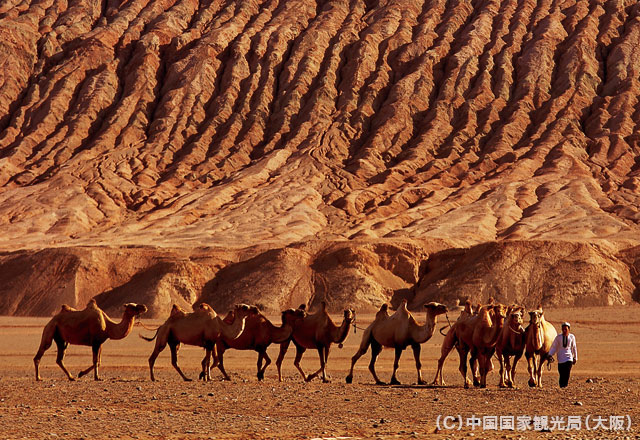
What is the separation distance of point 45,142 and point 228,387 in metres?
89.8

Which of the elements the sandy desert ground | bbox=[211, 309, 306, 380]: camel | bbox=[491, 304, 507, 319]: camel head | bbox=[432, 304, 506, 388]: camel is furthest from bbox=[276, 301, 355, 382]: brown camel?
bbox=[491, 304, 507, 319]: camel head

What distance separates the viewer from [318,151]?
102 m

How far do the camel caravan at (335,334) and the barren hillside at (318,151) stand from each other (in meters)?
35.7

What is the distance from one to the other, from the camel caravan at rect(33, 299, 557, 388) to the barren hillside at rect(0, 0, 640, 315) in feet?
117

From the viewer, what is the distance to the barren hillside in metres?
64.6

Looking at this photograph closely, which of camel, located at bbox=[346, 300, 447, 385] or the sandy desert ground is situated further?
camel, located at bbox=[346, 300, 447, 385]

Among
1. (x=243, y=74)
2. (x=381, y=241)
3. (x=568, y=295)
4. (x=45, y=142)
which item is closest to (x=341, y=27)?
(x=243, y=74)

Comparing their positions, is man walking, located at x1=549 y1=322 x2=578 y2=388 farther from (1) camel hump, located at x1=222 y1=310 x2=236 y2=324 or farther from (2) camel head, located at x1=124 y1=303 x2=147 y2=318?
(2) camel head, located at x1=124 y1=303 x2=147 y2=318

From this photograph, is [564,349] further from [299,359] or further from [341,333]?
[299,359]

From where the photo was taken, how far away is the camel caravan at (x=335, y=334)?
21.7 meters

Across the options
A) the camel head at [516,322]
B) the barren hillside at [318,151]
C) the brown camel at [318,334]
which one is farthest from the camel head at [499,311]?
the barren hillside at [318,151]

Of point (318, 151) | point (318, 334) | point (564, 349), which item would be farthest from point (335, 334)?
point (318, 151)

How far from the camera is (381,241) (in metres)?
69.3

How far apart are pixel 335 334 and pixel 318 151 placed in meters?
78.3
